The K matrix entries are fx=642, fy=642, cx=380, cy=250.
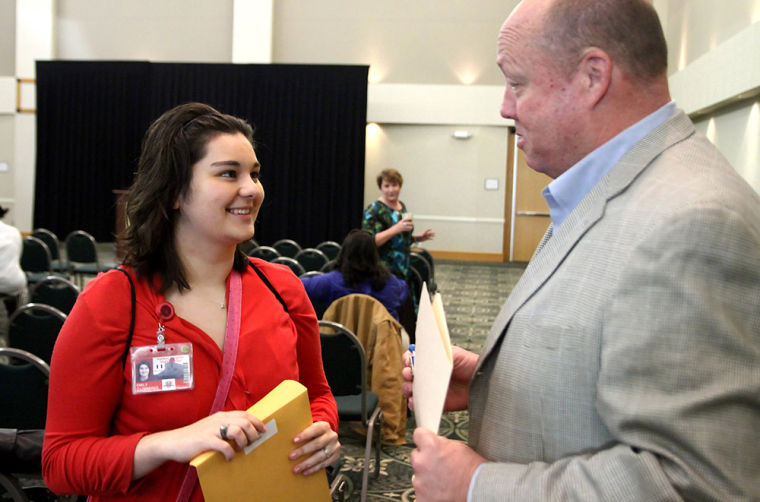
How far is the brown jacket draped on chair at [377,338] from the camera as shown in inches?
139

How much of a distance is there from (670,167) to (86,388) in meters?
1.15

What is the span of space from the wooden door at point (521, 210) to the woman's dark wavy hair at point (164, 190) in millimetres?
12056

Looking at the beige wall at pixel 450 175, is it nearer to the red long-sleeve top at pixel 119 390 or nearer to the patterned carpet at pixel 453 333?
the patterned carpet at pixel 453 333

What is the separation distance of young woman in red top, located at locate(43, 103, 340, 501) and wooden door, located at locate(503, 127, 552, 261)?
11992 millimetres

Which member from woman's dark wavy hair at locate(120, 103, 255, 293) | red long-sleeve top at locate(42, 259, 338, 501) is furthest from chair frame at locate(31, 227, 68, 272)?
red long-sleeve top at locate(42, 259, 338, 501)

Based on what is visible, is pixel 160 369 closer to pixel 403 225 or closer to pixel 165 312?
pixel 165 312

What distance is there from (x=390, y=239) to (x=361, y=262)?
1.68 metres

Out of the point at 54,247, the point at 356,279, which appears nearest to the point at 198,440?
the point at 356,279

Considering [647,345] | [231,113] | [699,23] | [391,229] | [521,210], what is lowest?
[647,345]

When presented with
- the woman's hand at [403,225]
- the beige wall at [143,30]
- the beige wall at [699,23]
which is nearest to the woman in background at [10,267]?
the woman's hand at [403,225]

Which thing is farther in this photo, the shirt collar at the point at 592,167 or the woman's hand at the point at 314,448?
the woman's hand at the point at 314,448

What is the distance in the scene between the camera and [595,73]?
0.95 metres

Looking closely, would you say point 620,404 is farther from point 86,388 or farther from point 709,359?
point 86,388

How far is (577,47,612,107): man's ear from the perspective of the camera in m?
0.94
